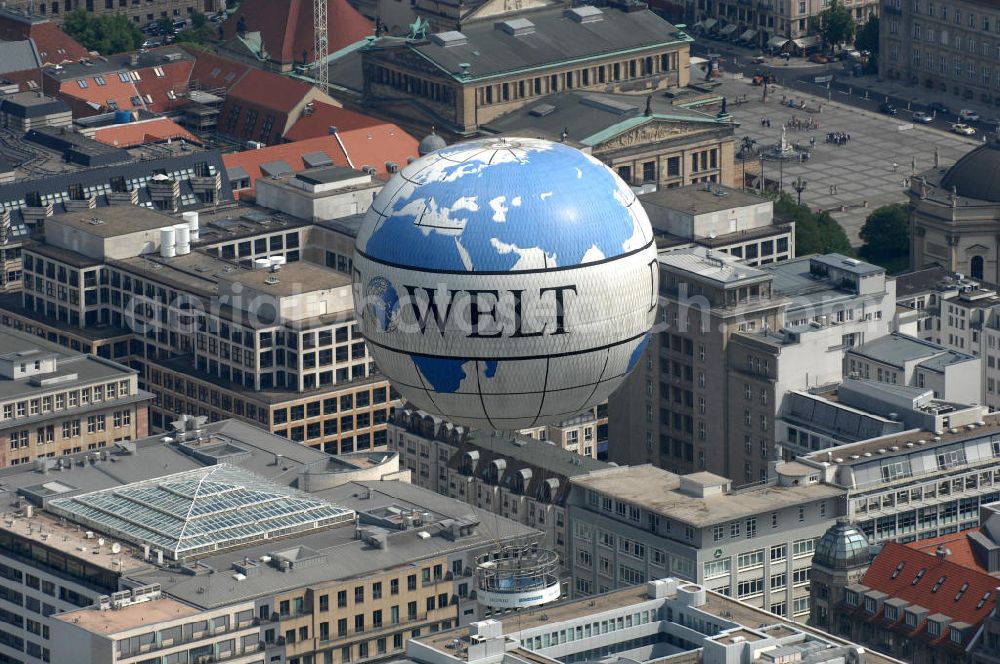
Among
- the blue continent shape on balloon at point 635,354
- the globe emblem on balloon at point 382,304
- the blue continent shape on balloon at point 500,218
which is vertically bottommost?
the blue continent shape on balloon at point 635,354

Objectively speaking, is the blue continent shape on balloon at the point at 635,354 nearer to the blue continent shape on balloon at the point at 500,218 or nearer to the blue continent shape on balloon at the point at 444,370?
the blue continent shape on balloon at the point at 500,218

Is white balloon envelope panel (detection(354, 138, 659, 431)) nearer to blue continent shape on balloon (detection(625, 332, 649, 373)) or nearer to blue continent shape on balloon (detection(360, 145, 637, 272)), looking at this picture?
blue continent shape on balloon (detection(360, 145, 637, 272))

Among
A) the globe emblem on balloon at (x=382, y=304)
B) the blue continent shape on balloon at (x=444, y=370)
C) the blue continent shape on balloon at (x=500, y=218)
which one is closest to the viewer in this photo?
the blue continent shape on balloon at (x=500, y=218)

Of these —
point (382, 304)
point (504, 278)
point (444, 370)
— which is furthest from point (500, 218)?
point (444, 370)

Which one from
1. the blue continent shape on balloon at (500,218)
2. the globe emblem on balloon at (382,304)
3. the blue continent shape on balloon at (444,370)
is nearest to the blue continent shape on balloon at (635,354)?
the blue continent shape on balloon at (500,218)

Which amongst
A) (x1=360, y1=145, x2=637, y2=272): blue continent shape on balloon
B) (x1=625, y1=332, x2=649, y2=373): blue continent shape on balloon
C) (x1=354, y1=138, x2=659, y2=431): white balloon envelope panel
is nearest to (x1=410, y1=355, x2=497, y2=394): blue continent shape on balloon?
(x1=354, y1=138, x2=659, y2=431): white balloon envelope panel
